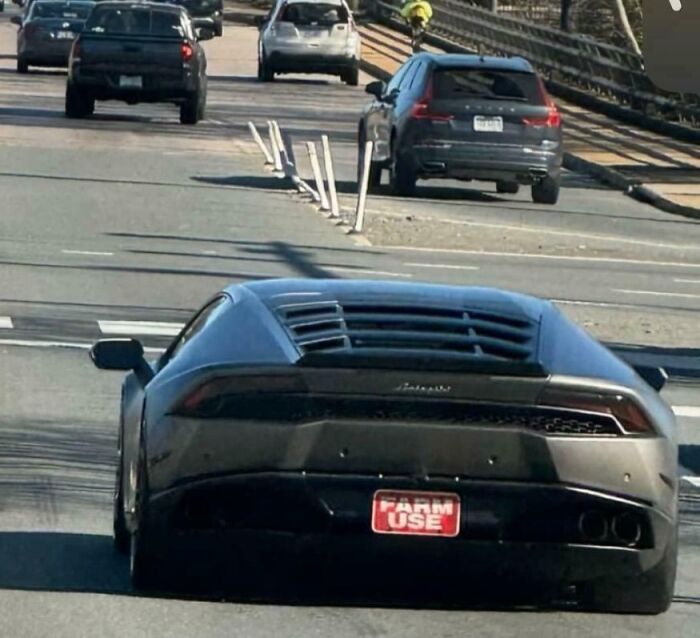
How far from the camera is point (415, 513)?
6.94 metres

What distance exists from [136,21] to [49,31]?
925 centimetres

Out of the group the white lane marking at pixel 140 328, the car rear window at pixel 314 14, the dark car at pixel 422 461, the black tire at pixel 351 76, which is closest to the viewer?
the dark car at pixel 422 461

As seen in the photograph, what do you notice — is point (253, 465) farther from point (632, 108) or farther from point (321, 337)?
point (632, 108)

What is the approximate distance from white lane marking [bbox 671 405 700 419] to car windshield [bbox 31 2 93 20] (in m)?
32.7

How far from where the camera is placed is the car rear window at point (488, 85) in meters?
26.3

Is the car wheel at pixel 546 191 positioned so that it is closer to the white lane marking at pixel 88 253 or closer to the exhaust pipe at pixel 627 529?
the white lane marking at pixel 88 253

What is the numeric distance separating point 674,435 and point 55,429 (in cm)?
460

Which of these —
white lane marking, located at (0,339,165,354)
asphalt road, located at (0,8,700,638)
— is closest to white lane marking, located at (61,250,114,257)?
asphalt road, located at (0,8,700,638)

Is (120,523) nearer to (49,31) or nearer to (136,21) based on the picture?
(136,21)

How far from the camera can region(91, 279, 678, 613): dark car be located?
22.7 feet

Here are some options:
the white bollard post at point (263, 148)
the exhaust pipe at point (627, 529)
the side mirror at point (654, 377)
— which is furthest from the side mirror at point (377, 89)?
the exhaust pipe at point (627, 529)

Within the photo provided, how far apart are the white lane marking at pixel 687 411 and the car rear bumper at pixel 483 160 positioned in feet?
43.3

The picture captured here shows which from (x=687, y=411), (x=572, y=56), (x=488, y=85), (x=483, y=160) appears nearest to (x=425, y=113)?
(x=483, y=160)

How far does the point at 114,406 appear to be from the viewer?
11938 millimetres
